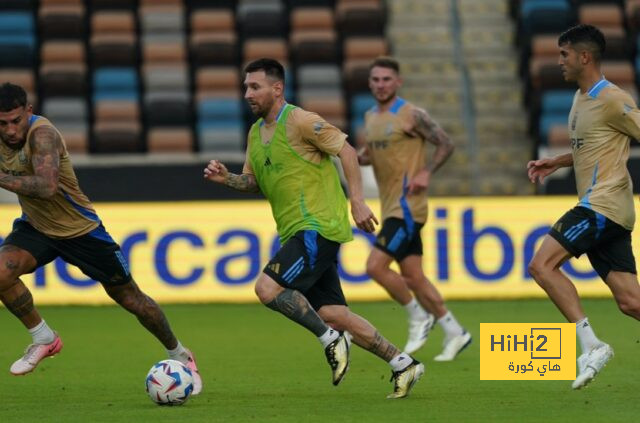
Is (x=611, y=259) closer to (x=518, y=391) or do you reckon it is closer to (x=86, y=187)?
(x=518, y=391)

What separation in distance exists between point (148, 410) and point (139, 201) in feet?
29.7

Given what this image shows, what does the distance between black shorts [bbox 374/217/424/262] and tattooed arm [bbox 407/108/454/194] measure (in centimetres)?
29

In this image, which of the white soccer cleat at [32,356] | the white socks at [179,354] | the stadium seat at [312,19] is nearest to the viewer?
the white soccer cleat at [32,356]

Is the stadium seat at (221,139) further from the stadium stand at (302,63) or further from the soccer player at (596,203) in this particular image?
the soccer player at (596,203)

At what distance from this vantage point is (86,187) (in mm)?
16938

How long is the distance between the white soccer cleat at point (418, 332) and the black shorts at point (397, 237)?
0.54 m

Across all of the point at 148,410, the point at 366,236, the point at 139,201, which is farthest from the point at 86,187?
the point at 148,410

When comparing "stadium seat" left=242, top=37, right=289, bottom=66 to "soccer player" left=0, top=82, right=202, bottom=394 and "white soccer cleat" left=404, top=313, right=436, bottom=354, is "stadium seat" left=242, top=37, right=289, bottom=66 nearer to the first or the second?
"white soccer cleat" left=404, top=313, right=436, bottom=354

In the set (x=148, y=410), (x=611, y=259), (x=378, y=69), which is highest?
(x=378, y=69)

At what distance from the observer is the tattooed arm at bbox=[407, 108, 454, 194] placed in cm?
1124

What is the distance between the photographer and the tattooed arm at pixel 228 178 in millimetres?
8352

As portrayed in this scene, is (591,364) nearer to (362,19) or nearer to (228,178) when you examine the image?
(228,178)

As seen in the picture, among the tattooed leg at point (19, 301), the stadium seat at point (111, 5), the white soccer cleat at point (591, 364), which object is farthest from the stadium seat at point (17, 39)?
the white soccer cleat at point (591, 364)

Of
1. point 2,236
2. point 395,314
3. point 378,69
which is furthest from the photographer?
point 2,236
